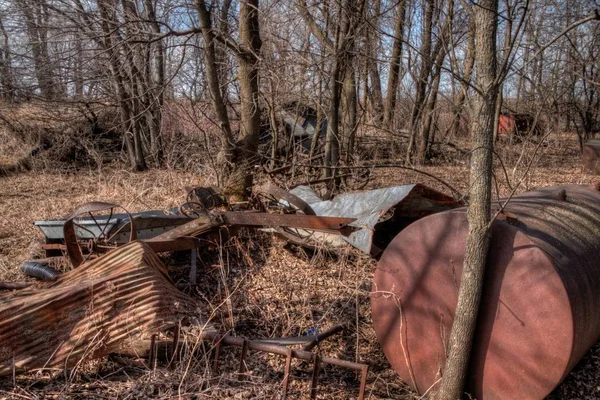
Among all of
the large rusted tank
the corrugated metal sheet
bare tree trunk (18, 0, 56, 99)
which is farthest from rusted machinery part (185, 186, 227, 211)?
bare tree trunk (18, 0, 56, 99)

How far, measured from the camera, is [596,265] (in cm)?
315

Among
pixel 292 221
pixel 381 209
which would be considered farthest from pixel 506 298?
pixel 292 221

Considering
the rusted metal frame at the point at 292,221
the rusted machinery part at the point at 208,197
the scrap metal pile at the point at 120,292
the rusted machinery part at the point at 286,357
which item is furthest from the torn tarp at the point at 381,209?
the rusted machinery part at the point at 286,357

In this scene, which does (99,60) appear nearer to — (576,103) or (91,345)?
(91,345)

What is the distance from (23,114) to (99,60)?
509cm

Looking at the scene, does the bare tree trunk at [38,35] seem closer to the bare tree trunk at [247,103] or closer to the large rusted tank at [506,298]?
the bare tree trunk at [247,103]

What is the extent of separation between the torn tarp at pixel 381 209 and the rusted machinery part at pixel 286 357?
65.1 inches

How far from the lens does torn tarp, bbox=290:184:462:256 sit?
188 inches

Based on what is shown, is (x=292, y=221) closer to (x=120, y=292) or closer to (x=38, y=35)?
(x=120, y=292)

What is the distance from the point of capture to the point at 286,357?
3.25m

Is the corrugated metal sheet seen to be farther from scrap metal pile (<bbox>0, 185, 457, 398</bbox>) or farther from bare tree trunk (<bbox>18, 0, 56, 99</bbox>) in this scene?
bare tree trunk (<bbox>18, 0, 56, 99</bbox>)

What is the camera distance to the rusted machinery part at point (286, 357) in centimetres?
309

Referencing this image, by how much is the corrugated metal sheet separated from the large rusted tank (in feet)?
5.31

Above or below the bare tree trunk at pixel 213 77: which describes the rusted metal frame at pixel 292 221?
below
